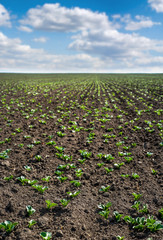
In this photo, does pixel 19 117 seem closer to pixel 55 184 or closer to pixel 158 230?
pixel 55 184

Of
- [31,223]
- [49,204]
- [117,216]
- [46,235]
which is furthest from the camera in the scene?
[49,204]

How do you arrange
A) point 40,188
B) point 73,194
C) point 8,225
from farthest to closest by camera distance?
1. point 40,188
2. point 73,194
3. point 8,225

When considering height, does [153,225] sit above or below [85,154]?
below

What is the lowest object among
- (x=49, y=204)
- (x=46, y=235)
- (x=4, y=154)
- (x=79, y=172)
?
(x=46, y=235)

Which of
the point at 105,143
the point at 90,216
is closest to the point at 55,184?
the point at 90,216

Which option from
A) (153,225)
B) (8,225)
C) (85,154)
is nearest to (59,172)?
(85,154)

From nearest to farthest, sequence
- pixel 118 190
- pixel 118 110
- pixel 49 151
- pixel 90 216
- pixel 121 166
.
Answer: pixel 90 216 < pixel 118 190 < pixel 121 166 < pixel 49 151 < pixel 118 110

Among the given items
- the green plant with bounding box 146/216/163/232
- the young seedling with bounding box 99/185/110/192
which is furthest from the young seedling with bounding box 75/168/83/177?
the green plant with bounding box 146/216/163/232

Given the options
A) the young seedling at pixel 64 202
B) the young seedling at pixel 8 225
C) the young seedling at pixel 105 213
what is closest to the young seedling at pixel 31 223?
the young seedling at pixel 8 225

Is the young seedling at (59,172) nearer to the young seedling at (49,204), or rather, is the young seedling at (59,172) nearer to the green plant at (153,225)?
the young seedling at (49,204)

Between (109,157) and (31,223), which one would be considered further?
(109,157)

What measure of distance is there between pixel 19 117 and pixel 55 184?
331 inches

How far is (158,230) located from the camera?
162 inches

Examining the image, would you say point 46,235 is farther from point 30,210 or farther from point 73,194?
point 73,194
